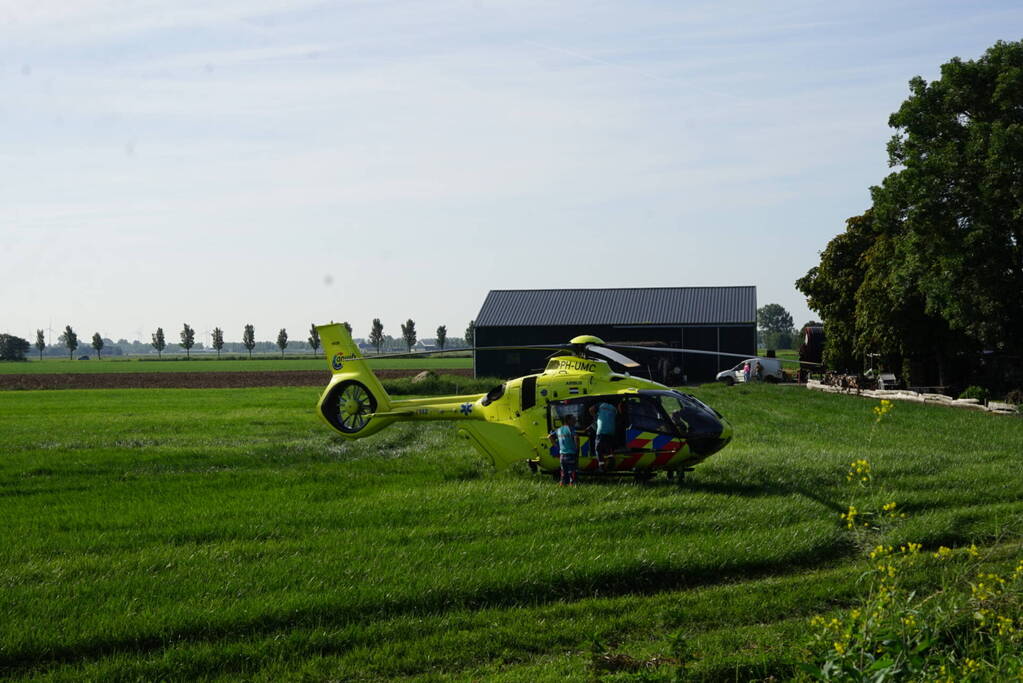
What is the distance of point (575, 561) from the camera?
11.2 meters

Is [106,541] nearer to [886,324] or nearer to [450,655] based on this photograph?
[450,655]

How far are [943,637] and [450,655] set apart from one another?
443cm

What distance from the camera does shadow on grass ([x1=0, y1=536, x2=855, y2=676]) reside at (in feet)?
28.0

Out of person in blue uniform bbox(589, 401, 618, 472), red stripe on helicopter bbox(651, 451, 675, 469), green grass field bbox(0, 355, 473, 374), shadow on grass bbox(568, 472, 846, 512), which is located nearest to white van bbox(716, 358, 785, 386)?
shadow on grass bbox(568, 472, 846, 512)

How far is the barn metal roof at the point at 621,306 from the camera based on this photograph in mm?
63188

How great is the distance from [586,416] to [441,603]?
303 inches

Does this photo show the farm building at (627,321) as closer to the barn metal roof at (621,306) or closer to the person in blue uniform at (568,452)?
the barn metal roof at (621,306)

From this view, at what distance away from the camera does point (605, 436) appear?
1669 centimetres

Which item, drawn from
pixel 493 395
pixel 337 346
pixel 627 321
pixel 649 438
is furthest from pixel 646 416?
pixel 627 321

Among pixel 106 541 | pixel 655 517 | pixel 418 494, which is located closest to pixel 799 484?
pixel 655 517

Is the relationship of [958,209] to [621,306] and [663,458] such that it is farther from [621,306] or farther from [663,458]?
[621,306]

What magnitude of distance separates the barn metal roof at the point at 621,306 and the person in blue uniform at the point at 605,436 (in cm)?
4626

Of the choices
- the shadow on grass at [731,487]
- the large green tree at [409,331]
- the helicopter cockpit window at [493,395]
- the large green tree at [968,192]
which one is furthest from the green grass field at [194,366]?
the shadow on grass at [731,487]

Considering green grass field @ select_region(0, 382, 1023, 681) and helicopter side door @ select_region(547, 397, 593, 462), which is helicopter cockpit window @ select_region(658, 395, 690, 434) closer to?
green grass field @ select_region(0, 382, 1023, 681)
